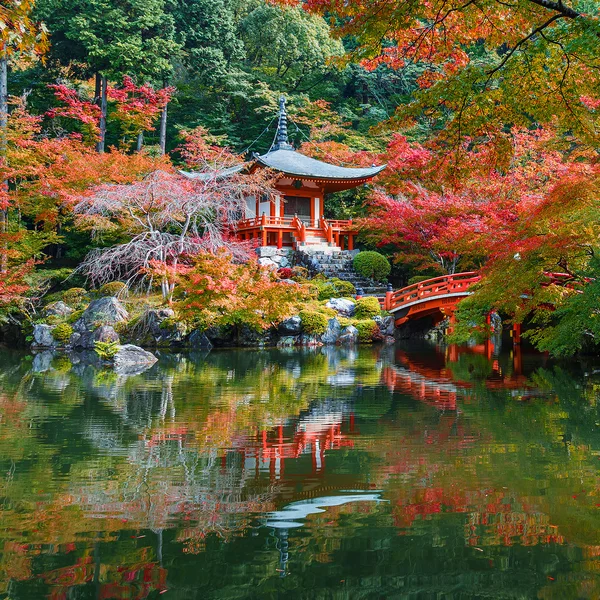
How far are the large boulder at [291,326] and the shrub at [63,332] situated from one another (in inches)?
236

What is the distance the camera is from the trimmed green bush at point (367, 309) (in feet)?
65.3

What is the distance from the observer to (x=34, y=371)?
1297 centimetres

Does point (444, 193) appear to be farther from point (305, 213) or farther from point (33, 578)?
point (33, 578)

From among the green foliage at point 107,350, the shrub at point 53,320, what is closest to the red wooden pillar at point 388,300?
the green foliage at point 107,350

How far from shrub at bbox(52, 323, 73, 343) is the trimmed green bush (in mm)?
8686

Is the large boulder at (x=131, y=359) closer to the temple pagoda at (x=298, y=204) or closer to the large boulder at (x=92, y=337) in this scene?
the large boulder at (x=92, y=337)

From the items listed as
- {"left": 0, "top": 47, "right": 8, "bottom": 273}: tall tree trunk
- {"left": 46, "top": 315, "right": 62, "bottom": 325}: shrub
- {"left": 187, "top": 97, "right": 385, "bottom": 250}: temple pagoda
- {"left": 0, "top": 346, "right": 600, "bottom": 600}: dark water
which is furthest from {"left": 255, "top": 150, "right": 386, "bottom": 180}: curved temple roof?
{"left": 0, "top": 346, "right": 600, "bottom": 600}: dark water

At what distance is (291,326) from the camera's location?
18672mm

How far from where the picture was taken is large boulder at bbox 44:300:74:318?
18.7 meters

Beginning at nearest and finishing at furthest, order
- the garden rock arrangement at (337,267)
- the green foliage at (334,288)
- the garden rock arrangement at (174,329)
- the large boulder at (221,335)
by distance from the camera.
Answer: the garden rock arrangement at (174,329) → the large boulder at (221,335) → the green foliage at (334,288) → the garden rock arrangement at (337,267)

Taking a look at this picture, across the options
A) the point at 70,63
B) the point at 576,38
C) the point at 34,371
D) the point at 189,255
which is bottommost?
the point at 34,371

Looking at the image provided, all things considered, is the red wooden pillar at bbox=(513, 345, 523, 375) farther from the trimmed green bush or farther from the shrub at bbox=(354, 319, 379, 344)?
the trimmed green bush

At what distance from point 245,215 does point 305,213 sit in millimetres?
2471

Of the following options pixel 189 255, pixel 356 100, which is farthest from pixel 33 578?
pixel 356 100
